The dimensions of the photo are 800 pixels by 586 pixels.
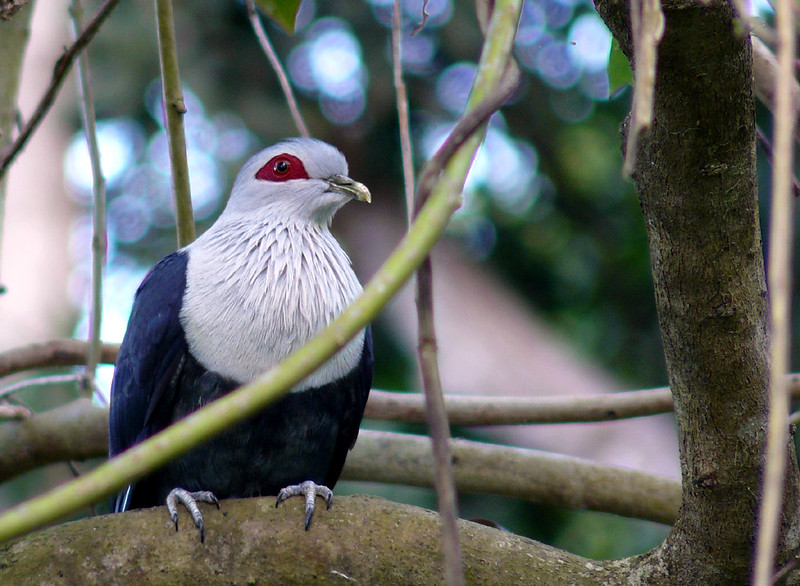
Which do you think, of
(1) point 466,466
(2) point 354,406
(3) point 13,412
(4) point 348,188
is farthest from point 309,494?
(4) point 348,188

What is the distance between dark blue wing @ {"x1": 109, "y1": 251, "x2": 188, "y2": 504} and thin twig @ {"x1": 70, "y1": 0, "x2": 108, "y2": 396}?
0.14 m

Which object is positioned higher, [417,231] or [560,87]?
[560,87]

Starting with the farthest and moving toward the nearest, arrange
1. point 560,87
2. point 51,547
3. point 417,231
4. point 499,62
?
point 560,87 → point 51,547 → point 499,62 → point 417,231

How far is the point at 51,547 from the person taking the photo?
210 cm

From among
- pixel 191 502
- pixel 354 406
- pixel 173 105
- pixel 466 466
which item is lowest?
pixel 191 502

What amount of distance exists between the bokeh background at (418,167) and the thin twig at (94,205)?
4415 millimetres

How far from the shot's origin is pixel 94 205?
10.2 feet

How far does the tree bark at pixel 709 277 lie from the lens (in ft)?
5.02

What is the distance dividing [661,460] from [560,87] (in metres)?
3.72

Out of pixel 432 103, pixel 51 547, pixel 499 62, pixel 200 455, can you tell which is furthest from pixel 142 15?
pixel 499 62

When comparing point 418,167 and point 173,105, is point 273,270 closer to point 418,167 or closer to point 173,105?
point 173,105

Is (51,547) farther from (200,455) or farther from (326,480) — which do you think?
(326,480)

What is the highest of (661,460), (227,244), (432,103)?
(432,103)

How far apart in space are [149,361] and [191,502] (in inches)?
25.5
